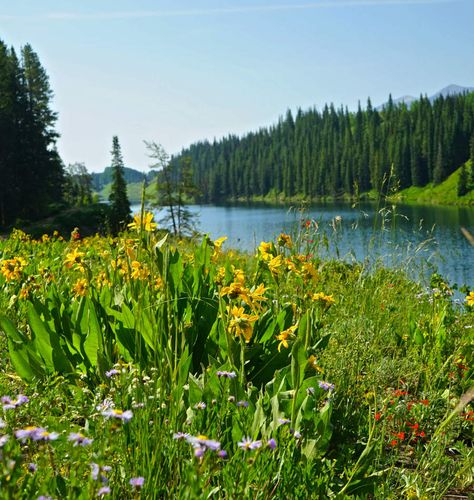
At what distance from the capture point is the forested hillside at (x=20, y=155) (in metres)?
33.2

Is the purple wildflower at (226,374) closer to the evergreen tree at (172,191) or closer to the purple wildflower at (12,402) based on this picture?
the purple wildflower at (12,402)

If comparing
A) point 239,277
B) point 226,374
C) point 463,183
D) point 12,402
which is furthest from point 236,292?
point 463,183

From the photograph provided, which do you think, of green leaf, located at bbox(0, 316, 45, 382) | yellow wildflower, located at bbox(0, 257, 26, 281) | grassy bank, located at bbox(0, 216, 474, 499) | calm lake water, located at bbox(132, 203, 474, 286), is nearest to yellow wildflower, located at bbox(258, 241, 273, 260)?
grassy bank, located at bbox(0, 216, 474, 499)

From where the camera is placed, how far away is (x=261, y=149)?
15550cm

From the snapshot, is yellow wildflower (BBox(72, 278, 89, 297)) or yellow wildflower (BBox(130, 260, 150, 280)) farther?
yellow wildflower (BBox(72, 278, 89, 297))

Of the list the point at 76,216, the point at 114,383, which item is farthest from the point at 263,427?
the point at 76,216

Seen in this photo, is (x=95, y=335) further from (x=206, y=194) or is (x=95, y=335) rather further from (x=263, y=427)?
(x=206, y=194)

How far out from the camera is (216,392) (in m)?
2.25

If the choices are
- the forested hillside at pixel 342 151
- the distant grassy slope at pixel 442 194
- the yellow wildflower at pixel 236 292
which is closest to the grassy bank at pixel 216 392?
the yellow wildflower at pixel 236 292

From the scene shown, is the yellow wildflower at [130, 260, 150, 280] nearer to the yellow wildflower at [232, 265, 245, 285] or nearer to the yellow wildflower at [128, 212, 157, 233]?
the yellow wildflower at [128, 212, 157, 233]

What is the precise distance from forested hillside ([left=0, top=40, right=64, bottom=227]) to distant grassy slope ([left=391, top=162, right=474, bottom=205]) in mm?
58254

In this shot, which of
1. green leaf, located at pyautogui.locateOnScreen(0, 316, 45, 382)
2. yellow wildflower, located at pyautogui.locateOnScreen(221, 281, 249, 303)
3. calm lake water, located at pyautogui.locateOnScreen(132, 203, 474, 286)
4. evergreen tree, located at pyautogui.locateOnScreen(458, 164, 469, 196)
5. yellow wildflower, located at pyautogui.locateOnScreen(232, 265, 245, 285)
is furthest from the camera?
evergreen tree, located at pyautogui.locateOnScreen(458, 164, 469, 196)

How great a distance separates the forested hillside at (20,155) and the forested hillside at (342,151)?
38227 millimetres

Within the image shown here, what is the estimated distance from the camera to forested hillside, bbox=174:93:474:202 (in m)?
94.3
